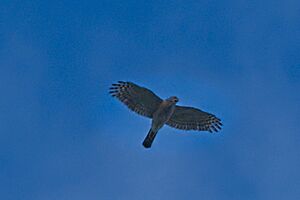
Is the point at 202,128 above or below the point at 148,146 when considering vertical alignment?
above

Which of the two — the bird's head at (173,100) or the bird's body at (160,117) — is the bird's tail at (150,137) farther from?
the bird's head at (173,100)

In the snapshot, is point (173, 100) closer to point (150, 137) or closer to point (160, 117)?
point (160, 117)

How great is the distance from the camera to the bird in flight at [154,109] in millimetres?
36219

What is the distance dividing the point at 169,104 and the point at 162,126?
1.27m

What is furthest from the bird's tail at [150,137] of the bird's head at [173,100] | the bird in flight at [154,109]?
the bird's head at [173,100]

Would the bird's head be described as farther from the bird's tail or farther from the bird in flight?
the bird's tail

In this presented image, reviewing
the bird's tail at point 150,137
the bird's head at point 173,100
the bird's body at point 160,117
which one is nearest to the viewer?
the bird's head at point 173,100

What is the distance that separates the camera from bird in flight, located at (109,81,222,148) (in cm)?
3622

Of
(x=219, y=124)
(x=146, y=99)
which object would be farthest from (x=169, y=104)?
(x=219, y=124)

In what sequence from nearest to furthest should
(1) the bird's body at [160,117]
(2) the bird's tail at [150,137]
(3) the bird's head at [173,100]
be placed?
1. (3) the bird's head at [173,100]
2. (1) the bird's body at [160,117]
3. (2) the bird's tail at [150,137]

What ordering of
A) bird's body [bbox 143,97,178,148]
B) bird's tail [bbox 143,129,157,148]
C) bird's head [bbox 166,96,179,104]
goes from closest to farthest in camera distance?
1. bird's head [bbox 166,96,179,104]
2. bird's body [bbox 143,97,178,148]
3. bird's tail [bbox 143,129,157,148]

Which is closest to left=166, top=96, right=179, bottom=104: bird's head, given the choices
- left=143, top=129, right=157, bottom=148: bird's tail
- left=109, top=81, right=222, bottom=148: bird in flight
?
left=109, top=81, right=222, bottom=148: bird in flight

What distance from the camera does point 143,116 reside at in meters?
37.0

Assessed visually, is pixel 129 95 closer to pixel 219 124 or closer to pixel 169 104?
pixel 169 104
